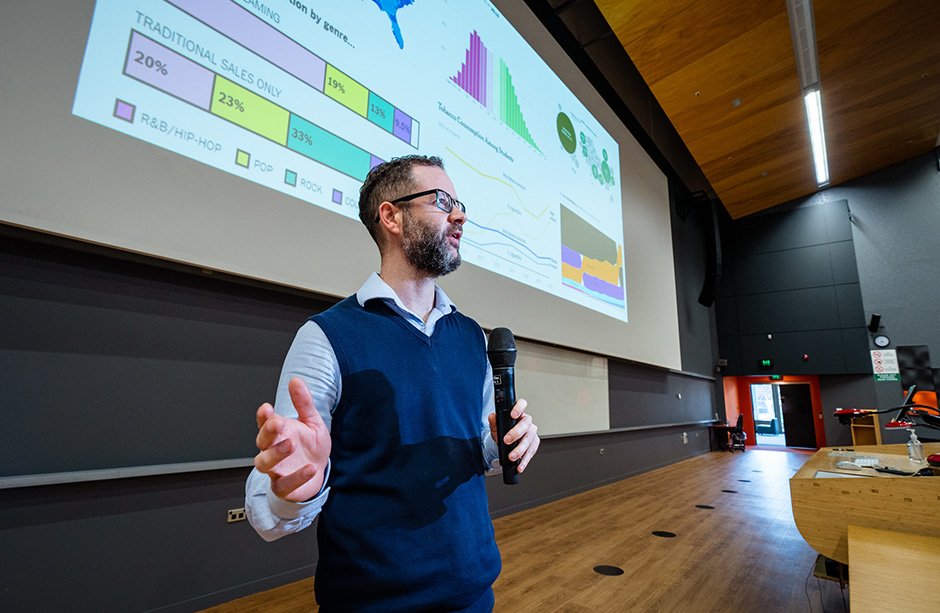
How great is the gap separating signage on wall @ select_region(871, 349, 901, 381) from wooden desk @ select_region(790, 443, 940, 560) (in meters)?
9.90

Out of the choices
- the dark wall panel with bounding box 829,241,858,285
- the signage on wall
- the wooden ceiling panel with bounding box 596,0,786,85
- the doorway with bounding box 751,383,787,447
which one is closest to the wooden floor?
the wooden ceiling panel with bounding box 596,0,786,85

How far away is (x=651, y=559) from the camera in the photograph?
2715mm

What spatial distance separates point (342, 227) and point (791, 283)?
11.4 metres

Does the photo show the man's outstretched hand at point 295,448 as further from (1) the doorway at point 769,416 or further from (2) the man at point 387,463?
(1) the doorway at point 769,416

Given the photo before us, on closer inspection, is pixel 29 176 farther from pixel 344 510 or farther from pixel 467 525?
pixel 467 525

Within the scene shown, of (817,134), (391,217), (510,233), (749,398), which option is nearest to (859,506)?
(391,217)

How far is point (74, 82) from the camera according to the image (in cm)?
147

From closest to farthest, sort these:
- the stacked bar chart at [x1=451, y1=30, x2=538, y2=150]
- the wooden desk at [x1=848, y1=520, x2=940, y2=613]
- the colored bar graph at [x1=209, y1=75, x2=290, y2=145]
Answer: the wooden desk at [x1=848, y1=520, x2=940, y2=613] → the colored bar graph at [x1=209, y1=75, x2=290, y2=145] → the stacked bar chart at [x1=451, y1=30, x2=538, y2=150]

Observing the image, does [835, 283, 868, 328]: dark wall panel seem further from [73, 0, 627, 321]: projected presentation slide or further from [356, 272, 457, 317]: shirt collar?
[356, 272, 457, 317]: shirt collar

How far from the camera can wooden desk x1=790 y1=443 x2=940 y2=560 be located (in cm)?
144

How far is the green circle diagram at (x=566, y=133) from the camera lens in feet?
13.9

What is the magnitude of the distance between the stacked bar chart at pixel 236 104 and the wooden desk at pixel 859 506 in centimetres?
244

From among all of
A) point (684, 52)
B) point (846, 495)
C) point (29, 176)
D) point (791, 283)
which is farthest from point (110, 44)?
point (791, 283)

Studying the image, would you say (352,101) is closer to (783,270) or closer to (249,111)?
(249,111)
